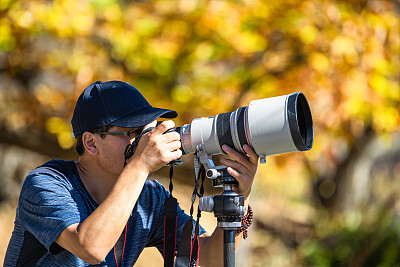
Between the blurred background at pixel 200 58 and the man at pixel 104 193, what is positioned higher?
the blurred background at pixel 200 58

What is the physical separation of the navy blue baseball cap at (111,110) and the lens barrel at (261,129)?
0.19 meters

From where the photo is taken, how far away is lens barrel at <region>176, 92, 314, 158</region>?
7.08ft

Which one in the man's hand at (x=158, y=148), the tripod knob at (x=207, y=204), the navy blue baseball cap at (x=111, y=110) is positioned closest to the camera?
the man's hand at (x=158, y=148)

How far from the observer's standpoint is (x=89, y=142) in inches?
94.5

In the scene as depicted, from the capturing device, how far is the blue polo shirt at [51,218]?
205 centimetres

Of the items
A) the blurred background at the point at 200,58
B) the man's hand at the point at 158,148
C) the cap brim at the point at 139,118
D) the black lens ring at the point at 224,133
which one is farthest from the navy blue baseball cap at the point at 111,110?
the blurred background at the point at 200,58

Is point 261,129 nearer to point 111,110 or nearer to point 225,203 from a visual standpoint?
point 225,203

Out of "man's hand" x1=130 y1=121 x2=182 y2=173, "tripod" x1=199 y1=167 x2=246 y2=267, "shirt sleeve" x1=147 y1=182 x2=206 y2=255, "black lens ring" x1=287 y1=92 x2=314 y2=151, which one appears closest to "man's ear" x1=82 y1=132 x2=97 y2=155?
"man's hand" x1=130 y1=121 x2=182 y2=173

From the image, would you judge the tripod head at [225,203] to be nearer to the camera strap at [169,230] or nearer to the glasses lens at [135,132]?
the camera strap at [169,230]

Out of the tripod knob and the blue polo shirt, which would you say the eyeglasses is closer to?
the blue polo shirt

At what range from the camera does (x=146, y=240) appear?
2.53 metres

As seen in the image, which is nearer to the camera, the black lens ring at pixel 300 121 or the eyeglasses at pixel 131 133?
the black lens ring at pixel 300 121

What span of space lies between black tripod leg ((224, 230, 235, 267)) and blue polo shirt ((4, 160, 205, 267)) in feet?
1.54

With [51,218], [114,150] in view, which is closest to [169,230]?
[114,150]
